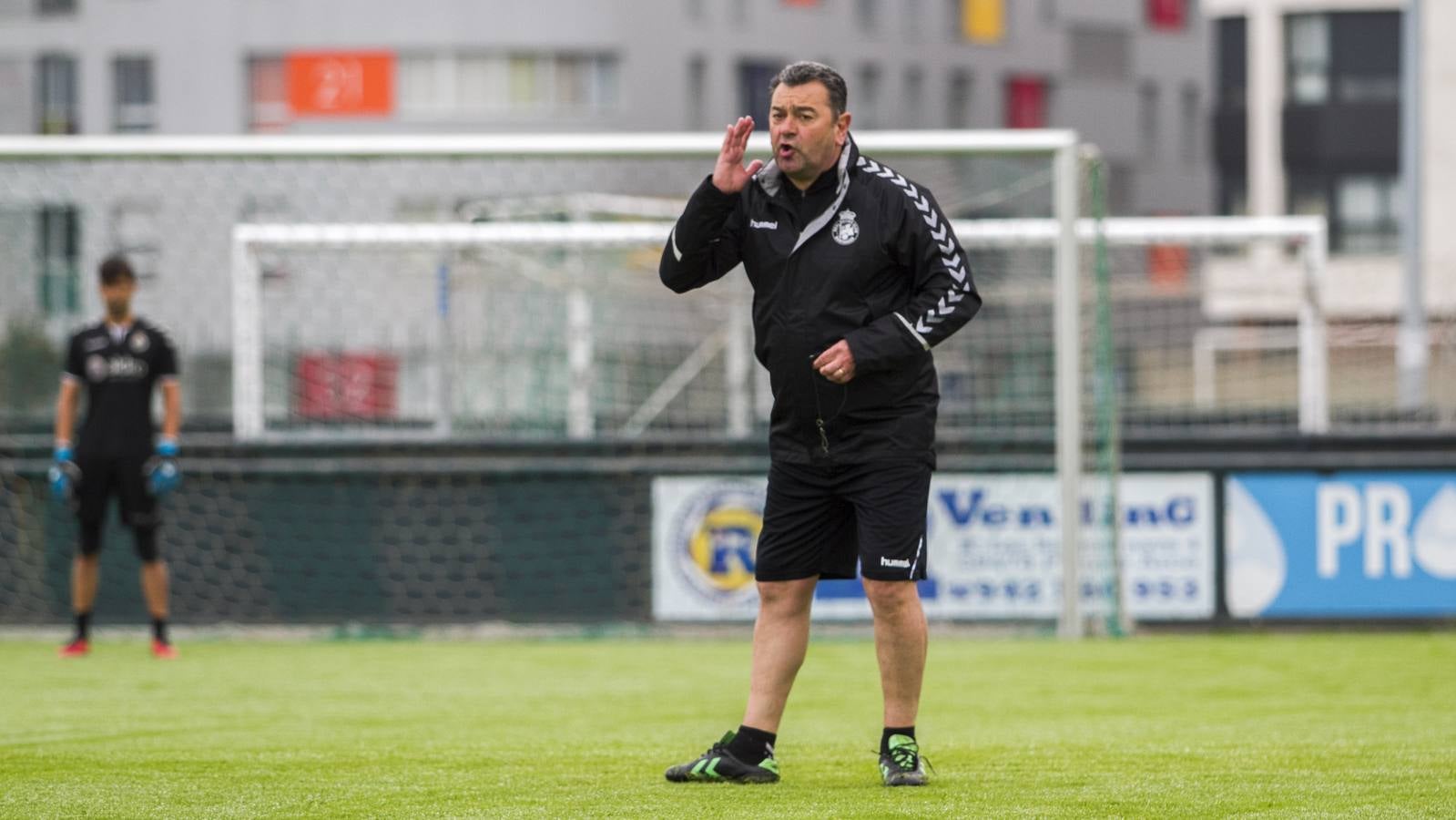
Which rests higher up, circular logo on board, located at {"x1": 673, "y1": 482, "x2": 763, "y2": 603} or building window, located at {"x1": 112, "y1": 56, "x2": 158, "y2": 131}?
building window, located at {"x1": 112, "y1": 56, "x2": 158, "y2": 131}

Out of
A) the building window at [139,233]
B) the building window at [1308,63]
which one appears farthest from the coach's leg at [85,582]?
the building window at [1308,63]

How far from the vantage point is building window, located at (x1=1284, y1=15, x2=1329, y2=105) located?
4934 centimetres

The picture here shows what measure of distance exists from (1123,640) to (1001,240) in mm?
3787

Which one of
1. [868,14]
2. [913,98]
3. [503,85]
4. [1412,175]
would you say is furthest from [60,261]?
[913,98]

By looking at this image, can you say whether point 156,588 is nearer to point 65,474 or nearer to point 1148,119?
point 65,474

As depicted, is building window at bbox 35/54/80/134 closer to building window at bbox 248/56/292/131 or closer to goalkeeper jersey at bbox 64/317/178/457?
building window at bbox 248/56/292/131

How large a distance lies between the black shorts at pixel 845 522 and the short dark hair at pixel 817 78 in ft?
3.38

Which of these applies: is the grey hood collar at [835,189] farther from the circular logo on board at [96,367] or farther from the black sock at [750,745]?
the circular logo on board at [96,367]

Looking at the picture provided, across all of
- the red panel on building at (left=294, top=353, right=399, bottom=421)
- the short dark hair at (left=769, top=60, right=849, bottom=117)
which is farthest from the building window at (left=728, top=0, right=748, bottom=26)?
the short dark hair at (left=769, top=60, right=849, bottom=117)

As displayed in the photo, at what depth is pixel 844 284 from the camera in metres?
6.34

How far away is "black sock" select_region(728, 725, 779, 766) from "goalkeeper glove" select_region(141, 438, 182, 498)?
5654 mm

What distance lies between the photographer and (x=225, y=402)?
71.1 ft

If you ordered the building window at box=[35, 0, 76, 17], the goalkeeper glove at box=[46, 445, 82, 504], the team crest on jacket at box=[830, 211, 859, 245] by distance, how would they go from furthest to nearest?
the building window at box=[35, 0, 76, 17] < the goalkeeper glove at box=[46, 445, 82, 504] < the team crest on jacket at box=[830, 211, 859, 245]

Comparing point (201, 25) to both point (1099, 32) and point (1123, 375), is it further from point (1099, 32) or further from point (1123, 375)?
point (1123, 375)
